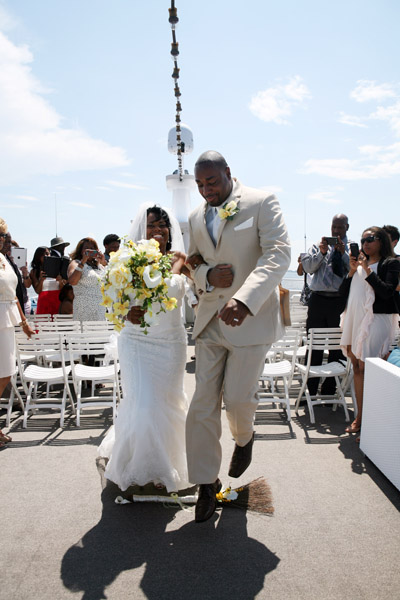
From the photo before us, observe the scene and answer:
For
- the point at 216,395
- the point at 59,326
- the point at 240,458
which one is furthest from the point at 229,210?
the point at 59,326

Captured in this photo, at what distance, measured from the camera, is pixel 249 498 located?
353 cm

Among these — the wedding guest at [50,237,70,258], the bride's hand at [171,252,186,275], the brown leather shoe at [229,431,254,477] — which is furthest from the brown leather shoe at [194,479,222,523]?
the wedding guest at [50,237,70,258]

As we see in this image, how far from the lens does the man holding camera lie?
615 centimetres

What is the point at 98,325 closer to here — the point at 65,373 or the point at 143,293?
the point at 65,373

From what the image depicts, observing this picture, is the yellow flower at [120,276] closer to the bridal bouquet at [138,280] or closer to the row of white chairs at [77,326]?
the bridal bouquet at [138,280]

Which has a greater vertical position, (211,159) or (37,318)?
(211,159)

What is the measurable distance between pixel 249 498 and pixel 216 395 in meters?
0.95

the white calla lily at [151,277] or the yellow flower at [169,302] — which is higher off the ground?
the white calla lily at [151,277]

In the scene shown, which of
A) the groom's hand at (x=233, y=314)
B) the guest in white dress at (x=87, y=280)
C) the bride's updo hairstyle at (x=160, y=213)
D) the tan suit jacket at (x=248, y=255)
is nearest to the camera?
the groom's hand at (x=233, y=314)

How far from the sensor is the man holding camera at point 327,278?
615 cm

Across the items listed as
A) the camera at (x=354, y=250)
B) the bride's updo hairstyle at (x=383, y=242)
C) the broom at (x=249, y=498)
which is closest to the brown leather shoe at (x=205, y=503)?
the broom at (x=249, y=498)

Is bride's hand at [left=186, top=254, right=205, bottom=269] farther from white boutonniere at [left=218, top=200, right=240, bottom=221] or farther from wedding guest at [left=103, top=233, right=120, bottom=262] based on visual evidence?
wedding guest at [left=103, top=233, right=120, bottom=262]

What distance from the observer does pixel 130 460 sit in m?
3.55

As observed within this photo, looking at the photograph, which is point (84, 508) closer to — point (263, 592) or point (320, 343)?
point (263, 592)
